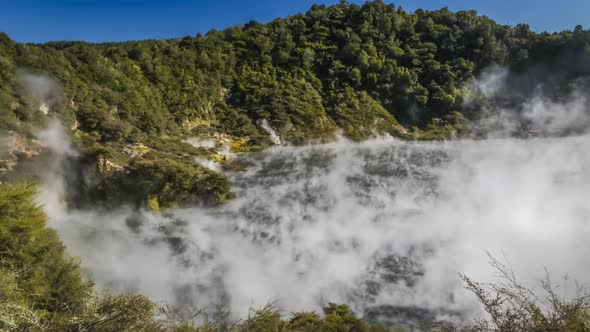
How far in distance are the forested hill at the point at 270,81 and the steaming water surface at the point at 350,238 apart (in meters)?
3.44

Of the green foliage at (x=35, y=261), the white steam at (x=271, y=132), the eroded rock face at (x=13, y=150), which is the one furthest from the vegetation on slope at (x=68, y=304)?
the white steam at (x=271, y=132)

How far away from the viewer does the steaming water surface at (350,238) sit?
663 inches

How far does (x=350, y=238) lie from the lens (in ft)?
67.5

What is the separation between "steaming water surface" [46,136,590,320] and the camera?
1683 cm

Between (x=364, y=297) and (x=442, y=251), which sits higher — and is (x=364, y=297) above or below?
below

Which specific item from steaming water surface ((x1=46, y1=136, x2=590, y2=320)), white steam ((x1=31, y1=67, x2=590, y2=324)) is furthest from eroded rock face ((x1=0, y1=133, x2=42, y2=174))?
steaming water surface ((x1=46, y1=136, x2=590, y2=320))

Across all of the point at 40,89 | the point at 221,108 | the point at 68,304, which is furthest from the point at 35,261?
the point at 221,108

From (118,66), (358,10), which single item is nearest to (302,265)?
(118,66)

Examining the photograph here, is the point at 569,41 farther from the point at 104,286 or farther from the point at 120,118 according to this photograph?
the point at 104,286

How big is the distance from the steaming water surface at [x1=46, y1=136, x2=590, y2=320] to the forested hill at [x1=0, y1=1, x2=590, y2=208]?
3.44 meters

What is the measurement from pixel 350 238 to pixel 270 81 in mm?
30101

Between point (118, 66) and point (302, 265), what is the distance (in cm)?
2707

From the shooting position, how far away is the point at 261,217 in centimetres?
2311

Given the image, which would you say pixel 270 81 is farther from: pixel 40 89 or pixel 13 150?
pixel 13 150
